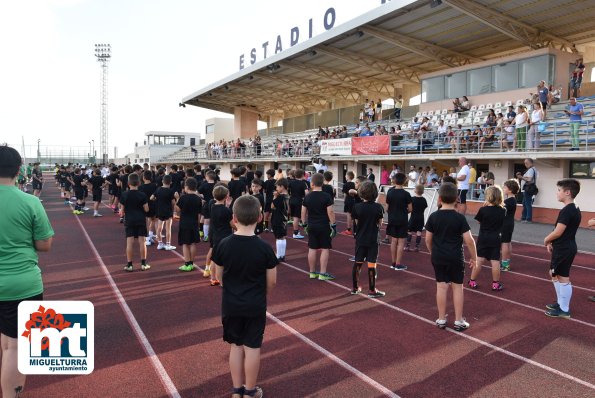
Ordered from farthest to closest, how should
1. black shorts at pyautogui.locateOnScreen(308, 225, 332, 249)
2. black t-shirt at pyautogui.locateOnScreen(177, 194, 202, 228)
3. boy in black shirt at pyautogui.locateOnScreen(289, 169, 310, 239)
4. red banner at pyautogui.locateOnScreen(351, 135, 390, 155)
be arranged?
red banner at pyautogui.locateOnScreen(351, 135, 390, 155) < boy in black shirt at pyautogui.locateOnScreen(289, 169, 310, 239) < black t-shirt at pyautogui.locateOnScreen(177, 194, 202, 228) < black shorts at pyautogui.locateOnScreen(308, 225, 332, 249)

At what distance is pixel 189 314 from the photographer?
615 cm

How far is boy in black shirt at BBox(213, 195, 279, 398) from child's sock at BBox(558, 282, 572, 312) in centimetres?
467

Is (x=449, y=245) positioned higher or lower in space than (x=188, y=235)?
higher

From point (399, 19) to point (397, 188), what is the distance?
15077 mm

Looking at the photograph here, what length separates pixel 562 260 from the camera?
233 inches

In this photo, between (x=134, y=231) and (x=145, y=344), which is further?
(x=134, y=231)

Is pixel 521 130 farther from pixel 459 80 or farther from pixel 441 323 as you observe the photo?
pixel 441 323

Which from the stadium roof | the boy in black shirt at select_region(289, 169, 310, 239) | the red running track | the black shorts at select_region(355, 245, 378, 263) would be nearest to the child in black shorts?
the boy in black shirt at select_region(289, 169, 310, 239)

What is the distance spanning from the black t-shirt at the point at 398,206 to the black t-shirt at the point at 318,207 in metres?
1.69

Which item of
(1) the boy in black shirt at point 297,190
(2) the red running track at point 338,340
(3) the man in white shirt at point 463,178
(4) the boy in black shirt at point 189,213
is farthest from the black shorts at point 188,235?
(3) the man in white shirt at point 463,178

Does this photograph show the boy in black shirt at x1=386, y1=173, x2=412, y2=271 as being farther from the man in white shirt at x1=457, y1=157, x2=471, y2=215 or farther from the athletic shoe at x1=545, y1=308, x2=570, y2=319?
the man in white shirt at x1=457, y1=157, x2=471, y2=215

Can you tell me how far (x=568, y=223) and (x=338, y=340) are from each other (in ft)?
11.5

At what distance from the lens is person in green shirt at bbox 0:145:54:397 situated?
3172 millimetres

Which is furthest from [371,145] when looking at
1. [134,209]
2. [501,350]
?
[501,350]
